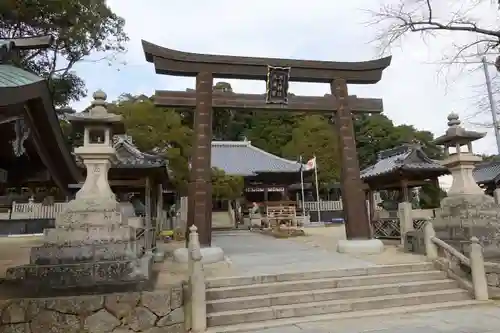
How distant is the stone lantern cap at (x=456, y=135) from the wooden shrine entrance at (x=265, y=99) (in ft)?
6.52

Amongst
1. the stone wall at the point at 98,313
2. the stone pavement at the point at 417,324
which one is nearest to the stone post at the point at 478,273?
the stone pavement at the point at 417,324

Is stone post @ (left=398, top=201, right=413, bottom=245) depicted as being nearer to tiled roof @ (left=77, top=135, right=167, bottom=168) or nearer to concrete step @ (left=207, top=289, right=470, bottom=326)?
concrete step @ (left=207, top=289, right=470, bottom=326)

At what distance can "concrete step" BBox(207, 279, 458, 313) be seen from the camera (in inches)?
248

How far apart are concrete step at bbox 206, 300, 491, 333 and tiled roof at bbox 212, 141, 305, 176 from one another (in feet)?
75.0

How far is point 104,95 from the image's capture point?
722 cm

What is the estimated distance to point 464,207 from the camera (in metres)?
8.64

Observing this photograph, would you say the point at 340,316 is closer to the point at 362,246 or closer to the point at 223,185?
the point at 362,246

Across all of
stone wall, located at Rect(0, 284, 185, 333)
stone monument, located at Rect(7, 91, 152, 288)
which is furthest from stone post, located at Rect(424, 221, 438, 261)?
stone monument, located at Rect(7, 91, 152, 288)

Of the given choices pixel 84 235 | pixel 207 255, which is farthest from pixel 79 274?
pixel 207 255

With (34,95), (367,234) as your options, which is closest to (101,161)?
(34,95)

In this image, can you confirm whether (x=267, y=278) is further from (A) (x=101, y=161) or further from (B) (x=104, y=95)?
(B) (x=104, y=95)

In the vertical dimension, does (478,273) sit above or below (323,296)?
above

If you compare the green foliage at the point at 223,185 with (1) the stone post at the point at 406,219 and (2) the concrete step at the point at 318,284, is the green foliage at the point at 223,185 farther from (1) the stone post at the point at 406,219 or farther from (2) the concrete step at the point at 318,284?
(2) the concrete step at the point at 318,284

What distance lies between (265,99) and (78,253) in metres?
6.50
